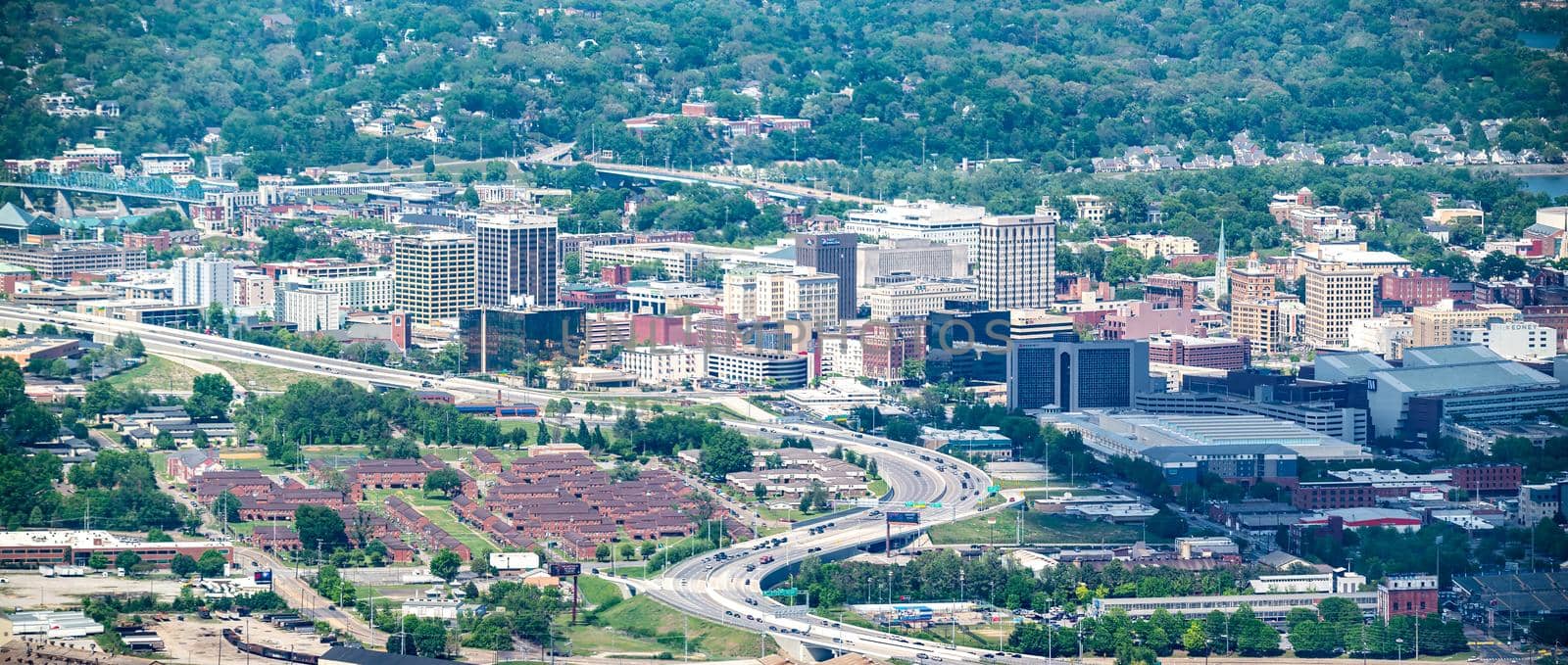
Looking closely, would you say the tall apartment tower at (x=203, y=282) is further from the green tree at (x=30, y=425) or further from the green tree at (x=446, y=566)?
the green tree at (x=446, y=566)

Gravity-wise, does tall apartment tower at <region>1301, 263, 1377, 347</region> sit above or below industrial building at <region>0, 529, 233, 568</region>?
above

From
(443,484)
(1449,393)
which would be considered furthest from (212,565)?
(1449,393)

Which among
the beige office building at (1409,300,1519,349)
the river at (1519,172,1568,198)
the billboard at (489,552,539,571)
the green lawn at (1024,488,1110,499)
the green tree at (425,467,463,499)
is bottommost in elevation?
the billboard at (489,552,539,571)

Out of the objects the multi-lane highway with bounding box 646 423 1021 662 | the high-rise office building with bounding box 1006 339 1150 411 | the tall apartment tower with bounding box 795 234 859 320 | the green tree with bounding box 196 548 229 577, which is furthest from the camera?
the tall apartment tower with bounding box 795 234 859 320

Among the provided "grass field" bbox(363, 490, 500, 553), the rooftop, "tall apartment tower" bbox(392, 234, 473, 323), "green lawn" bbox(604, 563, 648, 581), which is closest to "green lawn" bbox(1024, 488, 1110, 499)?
"green lawn" bbox(604, 563, 648, 581)

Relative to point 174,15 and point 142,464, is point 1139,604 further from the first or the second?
point 174,15

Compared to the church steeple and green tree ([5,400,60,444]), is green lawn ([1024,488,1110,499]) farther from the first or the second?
the church steeple
